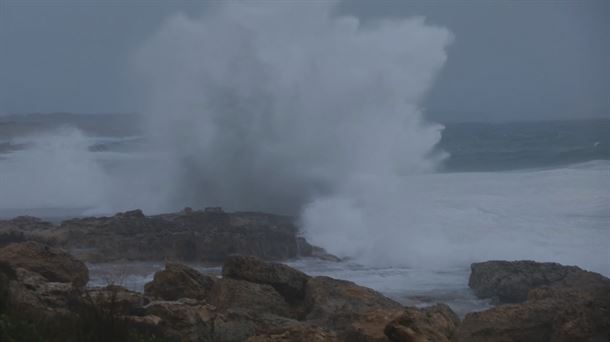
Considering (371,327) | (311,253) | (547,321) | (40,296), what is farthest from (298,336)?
(311,253)

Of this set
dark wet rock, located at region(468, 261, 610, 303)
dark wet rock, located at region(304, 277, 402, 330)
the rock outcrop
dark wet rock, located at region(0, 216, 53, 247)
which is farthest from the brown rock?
dark wet rock, located at region(0, 216, 53, 247)

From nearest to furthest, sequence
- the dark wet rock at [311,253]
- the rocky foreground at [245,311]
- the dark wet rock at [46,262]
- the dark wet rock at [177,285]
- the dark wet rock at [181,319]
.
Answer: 1. the rocky foreground at [245,311]
2. the dark wet rock at [181,319]
3. the dark wet rock at [177,285]
4. the dark wet rock at [46,262]
5. the dark wet rock at [311,253]

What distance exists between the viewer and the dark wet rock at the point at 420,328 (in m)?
6.79

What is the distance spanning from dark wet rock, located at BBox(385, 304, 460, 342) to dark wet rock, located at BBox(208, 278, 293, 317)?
56.8 inches

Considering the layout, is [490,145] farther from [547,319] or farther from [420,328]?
[420,328]

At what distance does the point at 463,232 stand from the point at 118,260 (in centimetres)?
771

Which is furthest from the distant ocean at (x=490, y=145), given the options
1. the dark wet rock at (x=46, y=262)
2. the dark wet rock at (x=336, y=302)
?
the dark wet rock at (x=46, y=262)

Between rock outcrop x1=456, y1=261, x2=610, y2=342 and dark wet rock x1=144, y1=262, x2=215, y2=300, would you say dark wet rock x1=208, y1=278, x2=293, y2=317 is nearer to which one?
dark wet rock x1=144, y1=262, x2=215, y2=300

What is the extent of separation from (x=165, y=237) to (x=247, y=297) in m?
6.09

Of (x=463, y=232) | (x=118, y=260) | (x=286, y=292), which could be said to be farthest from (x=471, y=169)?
(x=286, y=292)

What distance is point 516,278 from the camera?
12.1 meters

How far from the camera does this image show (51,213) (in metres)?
21.9

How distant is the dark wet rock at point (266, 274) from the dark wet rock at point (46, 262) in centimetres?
146

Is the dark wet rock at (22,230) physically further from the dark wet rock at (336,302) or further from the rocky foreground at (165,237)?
the dark wet rock at (336,302)
